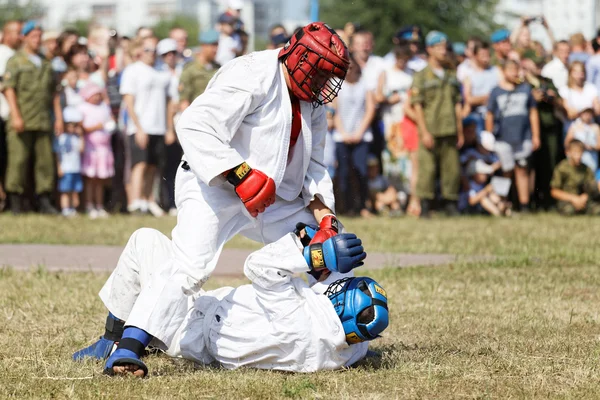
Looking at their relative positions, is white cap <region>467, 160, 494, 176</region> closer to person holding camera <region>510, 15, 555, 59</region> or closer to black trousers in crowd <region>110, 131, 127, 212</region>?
person holding camera <region>510, 15, 555, 59</region>

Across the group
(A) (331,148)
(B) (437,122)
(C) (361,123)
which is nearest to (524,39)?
(B) (437,122)

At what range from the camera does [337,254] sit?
4816 mm

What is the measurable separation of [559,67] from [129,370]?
11025 millimetres

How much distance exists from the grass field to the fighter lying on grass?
3.6 inches

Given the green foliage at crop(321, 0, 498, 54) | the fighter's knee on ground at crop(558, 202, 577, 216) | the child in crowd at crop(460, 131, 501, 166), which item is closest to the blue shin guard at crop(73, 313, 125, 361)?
the child in crowd at crop(460, 131, 501, 166)

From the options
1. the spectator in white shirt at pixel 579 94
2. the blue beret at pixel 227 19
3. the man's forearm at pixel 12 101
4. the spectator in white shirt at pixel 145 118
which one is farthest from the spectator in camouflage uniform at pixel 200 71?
the spectator in white shirt at pixel 579 94

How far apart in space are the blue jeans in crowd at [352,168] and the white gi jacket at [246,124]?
7993mm

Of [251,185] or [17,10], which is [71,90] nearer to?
[251,185]

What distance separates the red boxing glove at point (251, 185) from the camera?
16.3 feet

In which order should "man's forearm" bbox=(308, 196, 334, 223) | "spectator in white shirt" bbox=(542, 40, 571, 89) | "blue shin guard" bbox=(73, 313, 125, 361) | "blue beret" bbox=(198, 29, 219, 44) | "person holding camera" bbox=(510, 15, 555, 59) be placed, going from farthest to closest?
"person holding camera" bbox=(510, 15, 555, 59) < "spectator in white shirt" bbox=(542, 40, 571, 89) < "blue beret" bbox=(198, 29, 219, 44) < "man's forearm" bbox=(308, 196, 334, 223) < "blue shin guard" bbox=(73, 313, 125, 361)

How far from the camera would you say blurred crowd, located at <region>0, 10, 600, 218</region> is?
13.2m

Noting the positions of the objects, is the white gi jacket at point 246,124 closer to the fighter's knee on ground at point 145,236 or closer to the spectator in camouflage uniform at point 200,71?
the fighter's knee on ground at point 145,236

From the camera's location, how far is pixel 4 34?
1358 centimetres

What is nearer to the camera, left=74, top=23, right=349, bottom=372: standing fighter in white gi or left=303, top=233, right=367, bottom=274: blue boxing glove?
left=303, top=233, right=367, bottom=274: blue boxing glove
